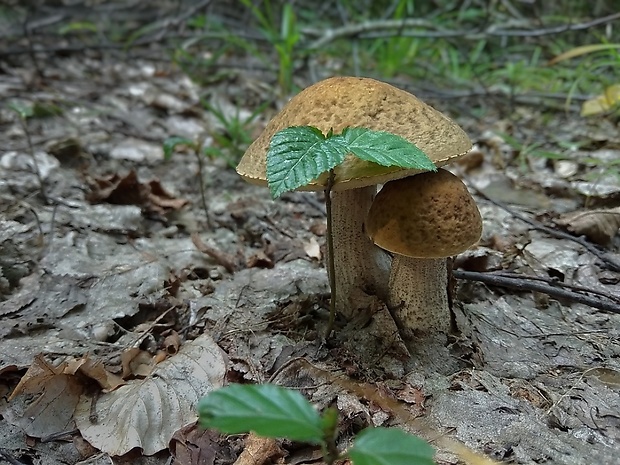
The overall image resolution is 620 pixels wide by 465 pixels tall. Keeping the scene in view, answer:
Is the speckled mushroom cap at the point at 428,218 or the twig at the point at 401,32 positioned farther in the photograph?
the twig at the point at 401,32

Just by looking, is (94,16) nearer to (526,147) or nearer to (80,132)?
(80,132)

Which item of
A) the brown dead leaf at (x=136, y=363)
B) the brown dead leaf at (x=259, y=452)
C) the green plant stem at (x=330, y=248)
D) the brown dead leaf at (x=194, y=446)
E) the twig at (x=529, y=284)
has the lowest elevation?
the brown dead leaf at (x=136, y=363)

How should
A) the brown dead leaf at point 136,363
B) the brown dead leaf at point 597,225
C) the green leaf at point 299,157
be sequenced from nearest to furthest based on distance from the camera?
the green leaf at point 299,157 → the brown dead leaf at point 136,363 → the brown dead leaf at point 597,225

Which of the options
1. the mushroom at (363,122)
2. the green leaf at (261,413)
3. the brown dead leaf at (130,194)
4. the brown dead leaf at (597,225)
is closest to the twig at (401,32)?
the brown dead leaf at (130,194)

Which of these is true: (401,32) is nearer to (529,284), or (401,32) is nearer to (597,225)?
(597,225)

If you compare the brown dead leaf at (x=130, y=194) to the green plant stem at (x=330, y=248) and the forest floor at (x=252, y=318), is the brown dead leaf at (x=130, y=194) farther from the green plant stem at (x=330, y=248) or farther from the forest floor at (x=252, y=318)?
the green plant stem at (x=330, y=248)

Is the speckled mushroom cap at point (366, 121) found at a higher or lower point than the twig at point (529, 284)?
higher
